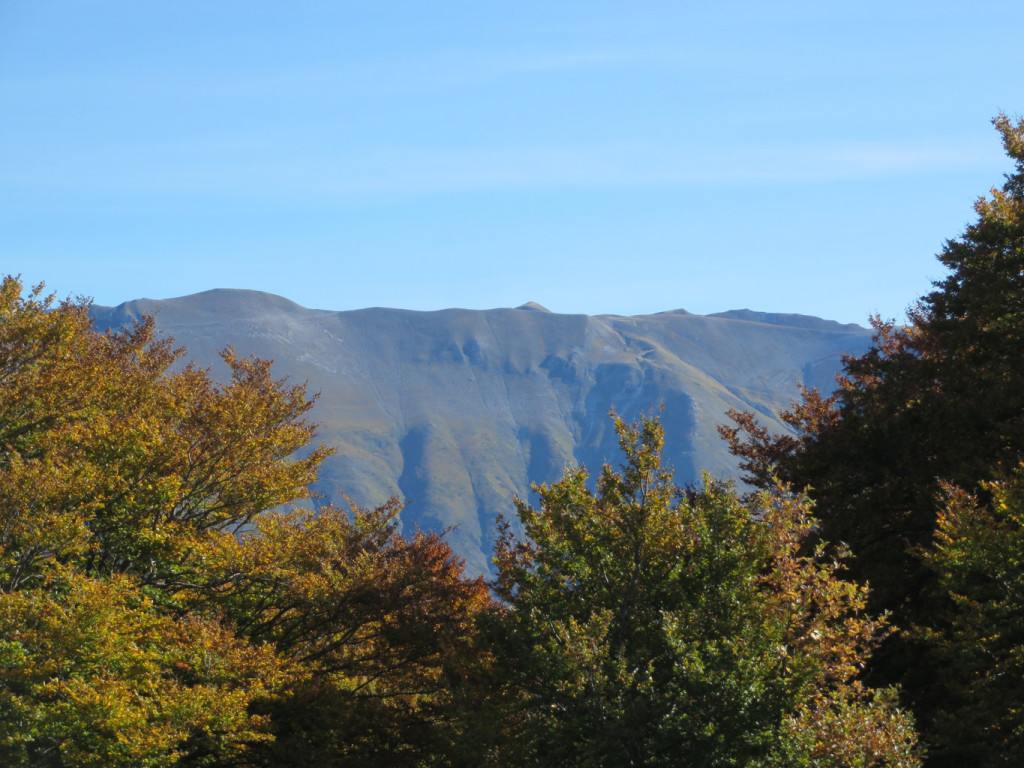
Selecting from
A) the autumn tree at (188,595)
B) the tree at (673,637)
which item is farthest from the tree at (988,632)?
the autumn tree at (188,595)

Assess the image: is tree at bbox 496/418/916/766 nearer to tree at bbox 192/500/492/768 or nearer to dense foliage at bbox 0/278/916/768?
dense foliage at bbox 0/278/916/768

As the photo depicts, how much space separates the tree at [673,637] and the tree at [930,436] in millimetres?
5411

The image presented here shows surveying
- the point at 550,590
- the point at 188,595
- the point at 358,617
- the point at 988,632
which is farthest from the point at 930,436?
the point at 188,595

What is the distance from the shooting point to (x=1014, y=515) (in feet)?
52.9

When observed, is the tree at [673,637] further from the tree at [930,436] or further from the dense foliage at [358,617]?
the tree at [930,436]

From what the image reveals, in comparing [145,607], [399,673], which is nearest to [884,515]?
[399,673]

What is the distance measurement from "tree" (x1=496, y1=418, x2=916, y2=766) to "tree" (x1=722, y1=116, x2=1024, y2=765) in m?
5.41

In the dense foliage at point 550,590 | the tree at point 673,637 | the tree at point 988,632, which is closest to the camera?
the tree at point 673,637

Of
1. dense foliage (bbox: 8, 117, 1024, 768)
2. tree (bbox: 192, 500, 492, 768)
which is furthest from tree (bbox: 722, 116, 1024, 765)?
tree (bbox: 192, 500, 492, 768)

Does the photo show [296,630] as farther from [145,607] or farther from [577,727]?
[577,727]

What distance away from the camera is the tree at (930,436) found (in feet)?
69.4

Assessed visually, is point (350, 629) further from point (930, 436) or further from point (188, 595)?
point (930, 436)

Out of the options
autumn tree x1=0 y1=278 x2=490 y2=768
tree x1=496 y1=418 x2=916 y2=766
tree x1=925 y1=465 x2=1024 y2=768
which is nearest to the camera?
tree x1=496 y1=418 x2=916 y2=766

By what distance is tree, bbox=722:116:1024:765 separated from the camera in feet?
69.4
